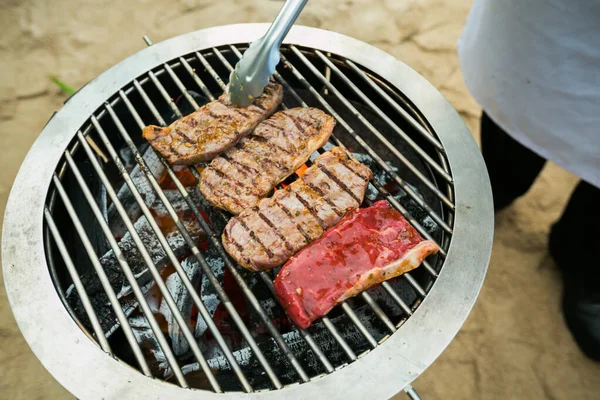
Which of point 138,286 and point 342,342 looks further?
point 138,286

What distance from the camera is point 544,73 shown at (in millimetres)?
2047

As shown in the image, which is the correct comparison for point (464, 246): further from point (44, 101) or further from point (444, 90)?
point (44, 101)

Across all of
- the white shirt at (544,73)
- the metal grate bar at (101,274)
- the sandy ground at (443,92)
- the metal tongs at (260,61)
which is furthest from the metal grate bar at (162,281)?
the white shirt at (544,73)

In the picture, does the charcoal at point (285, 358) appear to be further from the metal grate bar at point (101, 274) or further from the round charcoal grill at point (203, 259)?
the metal grate bar at point (101, 274)

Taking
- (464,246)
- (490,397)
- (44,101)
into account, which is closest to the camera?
(464,246)

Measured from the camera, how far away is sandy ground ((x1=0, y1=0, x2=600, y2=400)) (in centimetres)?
274

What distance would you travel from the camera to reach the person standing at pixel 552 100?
189 centimetres

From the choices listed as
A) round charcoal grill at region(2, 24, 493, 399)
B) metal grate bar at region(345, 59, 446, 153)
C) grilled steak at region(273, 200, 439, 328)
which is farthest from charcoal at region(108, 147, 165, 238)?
metal grate bar at region(345, 59, 446, 153)

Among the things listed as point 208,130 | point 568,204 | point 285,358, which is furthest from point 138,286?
point 568,204

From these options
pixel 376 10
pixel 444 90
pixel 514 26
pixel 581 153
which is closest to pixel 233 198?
pixel 514 26

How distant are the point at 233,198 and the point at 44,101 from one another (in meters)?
3.07

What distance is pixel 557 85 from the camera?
203cm

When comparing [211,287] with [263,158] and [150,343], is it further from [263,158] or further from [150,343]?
[263,158]

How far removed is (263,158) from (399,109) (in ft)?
2.43
